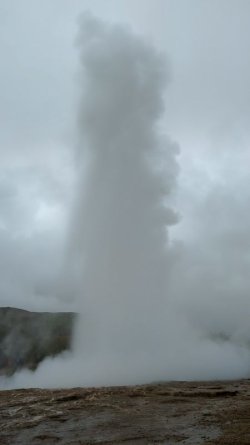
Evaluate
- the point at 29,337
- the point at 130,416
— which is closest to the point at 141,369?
the point at 130,416

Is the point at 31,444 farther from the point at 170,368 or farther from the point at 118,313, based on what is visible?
the point at 118,313

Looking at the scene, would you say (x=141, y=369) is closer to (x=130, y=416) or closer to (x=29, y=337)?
(x=130, y=416)

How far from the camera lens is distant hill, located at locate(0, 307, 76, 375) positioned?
72.8m

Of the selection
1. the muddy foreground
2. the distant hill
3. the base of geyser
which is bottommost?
the muddy foreground

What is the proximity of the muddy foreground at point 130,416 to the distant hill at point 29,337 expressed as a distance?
37.2 meters

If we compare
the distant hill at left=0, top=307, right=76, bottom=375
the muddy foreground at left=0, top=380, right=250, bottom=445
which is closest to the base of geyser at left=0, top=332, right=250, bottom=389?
the muddy foreground at left=0, top=380, right=250, bottom=445

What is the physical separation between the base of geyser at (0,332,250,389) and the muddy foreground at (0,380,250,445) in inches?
198

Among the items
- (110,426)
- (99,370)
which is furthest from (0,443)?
(99,370)

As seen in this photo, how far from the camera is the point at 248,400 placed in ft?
76.8

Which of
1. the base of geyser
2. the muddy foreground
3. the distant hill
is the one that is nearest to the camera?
the muddy foreground

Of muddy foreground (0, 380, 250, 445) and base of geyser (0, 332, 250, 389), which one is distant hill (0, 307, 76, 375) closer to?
base of geyser (0, 332, 250, 389)

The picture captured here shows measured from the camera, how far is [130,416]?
20.0 m

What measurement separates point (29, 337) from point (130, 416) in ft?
237

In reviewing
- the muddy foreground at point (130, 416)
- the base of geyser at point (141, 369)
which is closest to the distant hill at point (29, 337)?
the base of geyser at point (141, 369)
